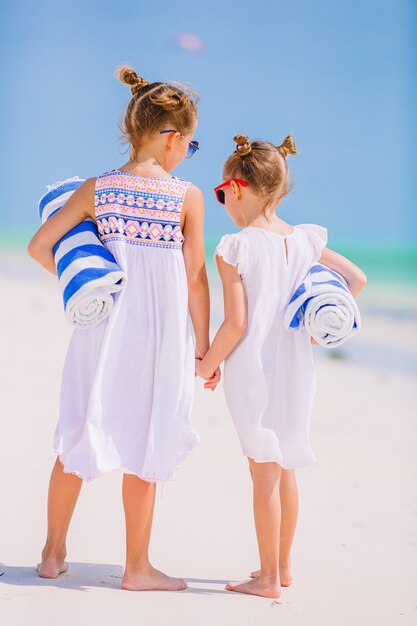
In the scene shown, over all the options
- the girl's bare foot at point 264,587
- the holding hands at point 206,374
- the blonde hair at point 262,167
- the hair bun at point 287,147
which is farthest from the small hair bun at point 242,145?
the girl's bare foot at point 264,587

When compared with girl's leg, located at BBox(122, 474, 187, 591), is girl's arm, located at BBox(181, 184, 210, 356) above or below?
above

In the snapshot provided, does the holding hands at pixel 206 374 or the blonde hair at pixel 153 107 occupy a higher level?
the blonde hair at pixel 153 107

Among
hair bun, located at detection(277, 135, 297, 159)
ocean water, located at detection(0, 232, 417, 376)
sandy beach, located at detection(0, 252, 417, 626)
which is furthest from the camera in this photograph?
ocean water, located at detection(0, 232, 417, 376)

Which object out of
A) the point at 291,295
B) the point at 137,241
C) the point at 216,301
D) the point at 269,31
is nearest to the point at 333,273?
the point at 291,295

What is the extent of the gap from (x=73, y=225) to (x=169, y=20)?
9.41 metres

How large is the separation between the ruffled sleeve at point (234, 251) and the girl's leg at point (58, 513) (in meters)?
0.93

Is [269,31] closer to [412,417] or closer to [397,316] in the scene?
[397,316]

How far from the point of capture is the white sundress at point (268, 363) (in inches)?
115

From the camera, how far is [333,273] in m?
3.07

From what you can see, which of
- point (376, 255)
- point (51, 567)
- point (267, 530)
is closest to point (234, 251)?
point (267, 530)

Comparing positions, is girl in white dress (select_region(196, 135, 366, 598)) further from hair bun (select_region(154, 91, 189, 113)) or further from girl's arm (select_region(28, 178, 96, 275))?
girl's arm (select_region(28, 178, 96, 275))

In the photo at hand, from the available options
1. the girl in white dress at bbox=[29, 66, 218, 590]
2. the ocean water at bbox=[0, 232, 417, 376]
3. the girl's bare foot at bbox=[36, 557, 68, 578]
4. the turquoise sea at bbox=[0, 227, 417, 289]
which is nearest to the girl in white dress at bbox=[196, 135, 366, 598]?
the girl in white dress at bbox=[29, 66, 218, 590]

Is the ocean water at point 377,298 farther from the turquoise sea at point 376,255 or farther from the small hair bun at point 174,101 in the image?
the small hair bun at point 174,101

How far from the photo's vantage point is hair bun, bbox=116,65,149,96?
298 cm
